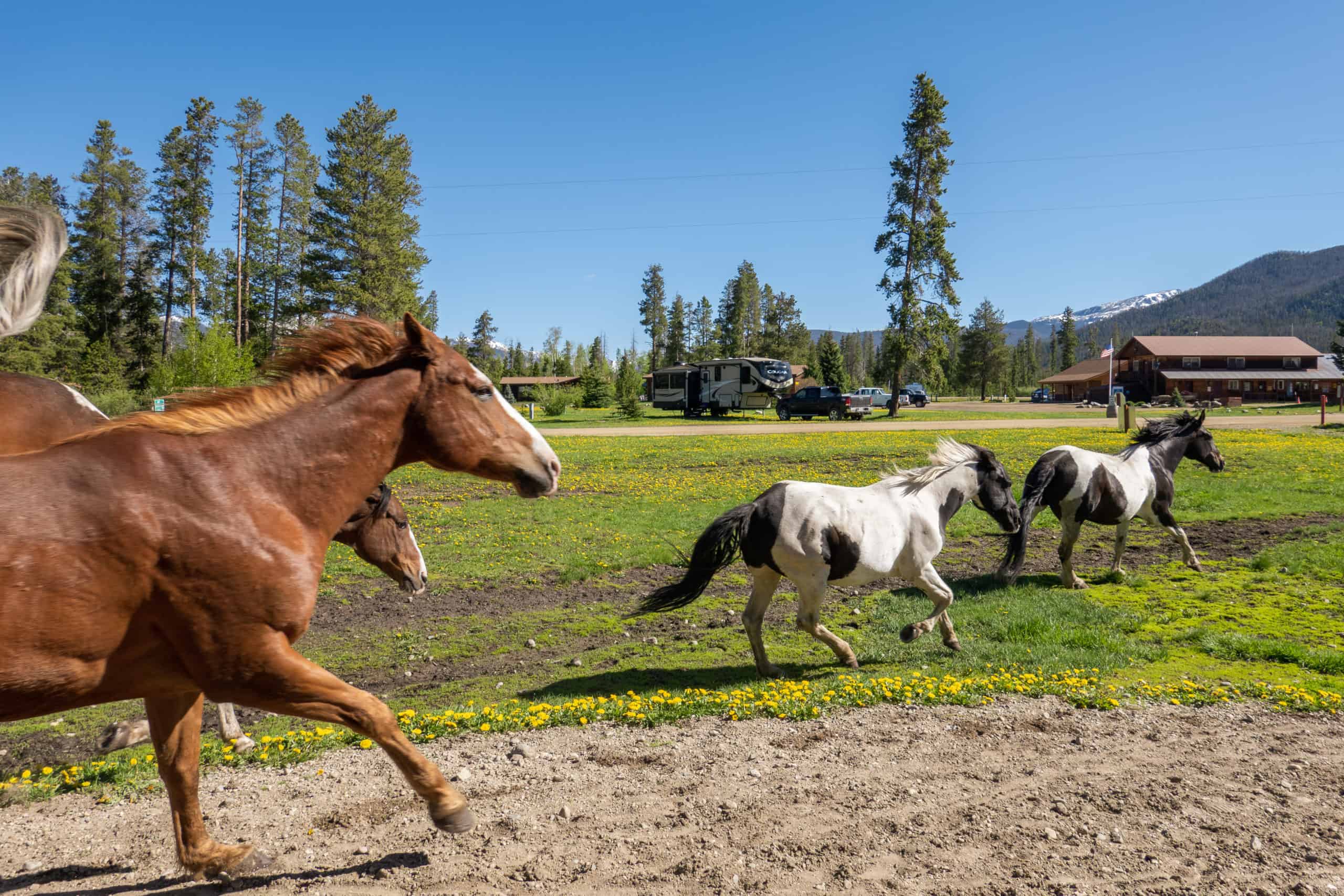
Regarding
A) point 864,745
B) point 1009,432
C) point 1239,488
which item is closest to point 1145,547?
point 1239,488

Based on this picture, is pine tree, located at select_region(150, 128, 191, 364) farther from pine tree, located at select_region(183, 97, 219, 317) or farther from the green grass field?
the green grass field

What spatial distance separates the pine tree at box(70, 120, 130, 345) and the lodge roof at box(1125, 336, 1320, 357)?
308ft

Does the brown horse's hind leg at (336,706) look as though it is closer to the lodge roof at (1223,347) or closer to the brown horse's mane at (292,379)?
the brown horse's mane at (292,379)

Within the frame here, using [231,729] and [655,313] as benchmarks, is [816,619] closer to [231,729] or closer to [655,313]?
[231,729]

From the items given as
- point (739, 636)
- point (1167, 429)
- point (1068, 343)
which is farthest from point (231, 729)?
point (1068, 343)

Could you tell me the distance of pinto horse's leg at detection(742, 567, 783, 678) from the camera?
24.2 feet

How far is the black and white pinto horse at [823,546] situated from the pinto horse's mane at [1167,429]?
5952 mm

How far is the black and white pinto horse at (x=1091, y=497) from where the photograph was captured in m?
10.5

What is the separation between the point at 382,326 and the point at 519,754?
3.07 m

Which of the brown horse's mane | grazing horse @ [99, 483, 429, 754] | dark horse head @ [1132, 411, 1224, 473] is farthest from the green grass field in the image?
the brown horse's mane

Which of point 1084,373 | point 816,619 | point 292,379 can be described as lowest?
point 816,619

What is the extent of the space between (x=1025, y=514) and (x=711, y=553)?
5.03 metres

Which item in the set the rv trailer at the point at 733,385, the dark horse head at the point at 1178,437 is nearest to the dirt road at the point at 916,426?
the rv trailer at the point at 733,385

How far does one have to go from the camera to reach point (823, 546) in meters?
7.08
